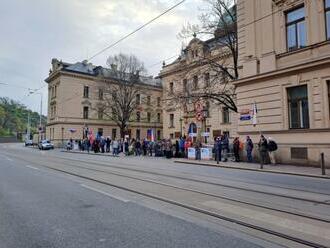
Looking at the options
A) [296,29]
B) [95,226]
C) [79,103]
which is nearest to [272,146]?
[296,29]

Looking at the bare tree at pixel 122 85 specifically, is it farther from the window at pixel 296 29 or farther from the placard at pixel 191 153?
the window at pixel 296 29

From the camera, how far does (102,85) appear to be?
5581 cm

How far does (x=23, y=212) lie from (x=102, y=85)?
165ft

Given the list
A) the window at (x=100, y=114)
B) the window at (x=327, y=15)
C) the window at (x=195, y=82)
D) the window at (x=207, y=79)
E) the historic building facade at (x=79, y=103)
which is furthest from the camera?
the historic building facade at (x=79, y=103)

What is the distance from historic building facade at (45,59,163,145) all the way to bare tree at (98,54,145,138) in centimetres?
322

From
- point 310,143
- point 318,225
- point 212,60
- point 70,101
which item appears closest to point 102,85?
Result: point 70,101

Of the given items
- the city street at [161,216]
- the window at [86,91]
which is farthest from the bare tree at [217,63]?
the window at [86,91]

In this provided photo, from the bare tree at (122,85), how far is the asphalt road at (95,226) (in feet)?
153

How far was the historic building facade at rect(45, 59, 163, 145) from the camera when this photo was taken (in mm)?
62188

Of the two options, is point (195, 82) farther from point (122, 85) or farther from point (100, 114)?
point (100, 114)

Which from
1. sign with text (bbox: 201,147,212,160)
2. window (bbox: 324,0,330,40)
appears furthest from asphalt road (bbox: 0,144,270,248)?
sign with text (bbox: 201,147,212,160)

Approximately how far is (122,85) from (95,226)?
50.1 metres

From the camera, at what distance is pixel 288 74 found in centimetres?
1983

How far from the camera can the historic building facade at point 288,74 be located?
719 inches
